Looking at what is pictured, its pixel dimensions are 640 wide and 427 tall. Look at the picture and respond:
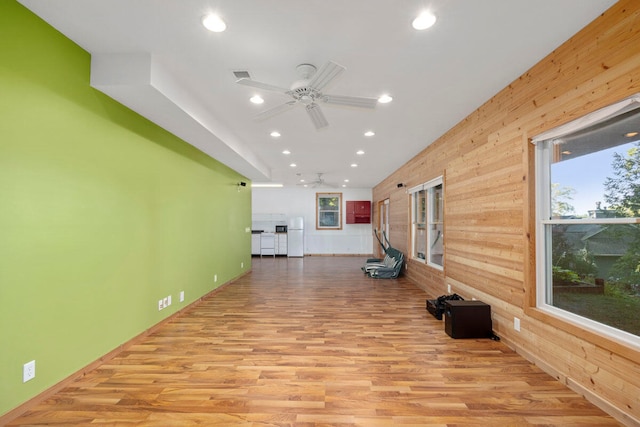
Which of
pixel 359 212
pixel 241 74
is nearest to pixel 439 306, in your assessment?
pixel 241 74

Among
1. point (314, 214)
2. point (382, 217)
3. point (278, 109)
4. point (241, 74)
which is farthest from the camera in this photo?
point (314, 214)

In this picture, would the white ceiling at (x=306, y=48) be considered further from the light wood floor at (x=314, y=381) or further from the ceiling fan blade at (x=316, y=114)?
the light wood floor at (x=314, y=381)

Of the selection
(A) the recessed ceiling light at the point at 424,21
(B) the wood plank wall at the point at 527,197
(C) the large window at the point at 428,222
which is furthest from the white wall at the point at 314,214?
(A) the recessed ceiling light at the point at 424,21

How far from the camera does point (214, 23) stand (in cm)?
209

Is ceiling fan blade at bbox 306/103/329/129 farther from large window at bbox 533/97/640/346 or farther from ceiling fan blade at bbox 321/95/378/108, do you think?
large window at bbox 533/97/640/346

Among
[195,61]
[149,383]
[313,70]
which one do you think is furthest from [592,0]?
[149,383]

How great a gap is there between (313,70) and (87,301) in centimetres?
291

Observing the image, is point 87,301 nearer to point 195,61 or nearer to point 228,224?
point 195,61

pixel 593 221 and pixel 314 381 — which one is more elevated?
pixel 593 221

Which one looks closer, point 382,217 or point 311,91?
point 311,91

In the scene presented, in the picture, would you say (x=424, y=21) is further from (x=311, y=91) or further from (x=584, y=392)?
(x=584, y=392)

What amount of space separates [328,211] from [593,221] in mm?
9950

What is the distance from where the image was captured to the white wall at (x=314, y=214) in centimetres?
1175

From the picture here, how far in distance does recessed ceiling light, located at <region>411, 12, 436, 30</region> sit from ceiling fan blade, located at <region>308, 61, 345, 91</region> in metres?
0.59
